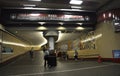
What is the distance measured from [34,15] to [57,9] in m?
2.66

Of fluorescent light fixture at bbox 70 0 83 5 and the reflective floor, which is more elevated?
fluorescent light fixture at bbox 70 0 83 5

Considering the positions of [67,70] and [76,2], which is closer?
[67,70]

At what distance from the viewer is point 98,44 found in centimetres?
2397

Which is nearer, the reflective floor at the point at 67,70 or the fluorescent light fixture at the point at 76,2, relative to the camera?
the reflective floor at the point at 67,70

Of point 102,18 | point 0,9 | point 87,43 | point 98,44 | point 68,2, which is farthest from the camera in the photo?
point 87,43

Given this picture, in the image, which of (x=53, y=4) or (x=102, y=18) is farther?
(x=102, y=18)

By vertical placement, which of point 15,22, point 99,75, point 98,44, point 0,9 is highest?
point 0,9

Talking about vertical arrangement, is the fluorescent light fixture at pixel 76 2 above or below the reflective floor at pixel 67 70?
above

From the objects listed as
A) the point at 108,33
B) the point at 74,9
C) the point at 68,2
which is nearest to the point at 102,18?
the point at 108,33

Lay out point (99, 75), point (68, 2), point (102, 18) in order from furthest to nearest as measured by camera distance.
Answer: point (102, 18)
point (68, 2)
point (99, 75)

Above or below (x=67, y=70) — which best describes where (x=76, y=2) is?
above

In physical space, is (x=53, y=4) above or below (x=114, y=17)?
above

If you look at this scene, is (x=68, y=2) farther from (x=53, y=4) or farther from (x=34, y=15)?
(x=34, y=15)

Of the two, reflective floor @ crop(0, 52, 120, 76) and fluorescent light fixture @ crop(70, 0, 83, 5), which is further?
fluorescent light fixture @ crop(70, 0, 83, 5)
